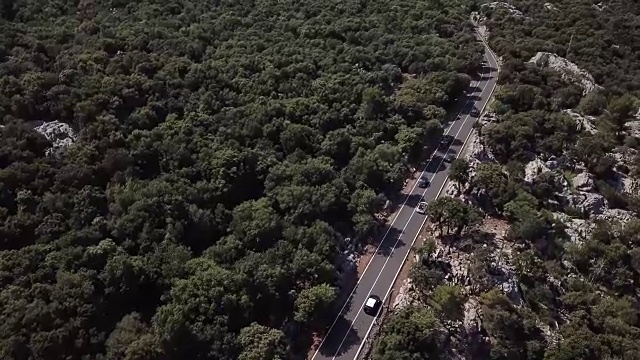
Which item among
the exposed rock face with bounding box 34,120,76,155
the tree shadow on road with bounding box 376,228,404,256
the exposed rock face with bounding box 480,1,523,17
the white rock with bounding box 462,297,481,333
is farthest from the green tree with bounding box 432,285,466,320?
the exposed rock face with bounding box 480,1,523,17

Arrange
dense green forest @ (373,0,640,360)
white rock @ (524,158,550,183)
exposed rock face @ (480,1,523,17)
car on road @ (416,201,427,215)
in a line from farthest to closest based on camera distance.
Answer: exposed rock face @ (480,1,523,17), white rock @ (524,158,550,183), car on road @ (416,201,427,215), dense green forest @ (373,0,640,360)

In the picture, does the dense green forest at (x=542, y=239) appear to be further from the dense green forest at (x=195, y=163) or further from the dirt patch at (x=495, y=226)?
the dense green forest at (x=195, y=163)

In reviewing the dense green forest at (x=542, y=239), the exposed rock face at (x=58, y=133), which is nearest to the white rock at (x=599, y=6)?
the dense green forest at (x=542, y=239)

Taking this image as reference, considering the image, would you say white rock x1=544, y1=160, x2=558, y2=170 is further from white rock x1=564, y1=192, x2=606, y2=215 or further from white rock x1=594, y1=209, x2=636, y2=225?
white rock x1=594, y1=209, x2=636, y2=225

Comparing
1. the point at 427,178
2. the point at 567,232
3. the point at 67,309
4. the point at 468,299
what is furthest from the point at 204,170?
the point at 567,232

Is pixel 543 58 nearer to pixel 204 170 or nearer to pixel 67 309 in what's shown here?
pixel 204 170

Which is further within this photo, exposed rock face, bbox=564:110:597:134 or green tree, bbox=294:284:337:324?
exposed rock face, bbox=564:110:597:134
